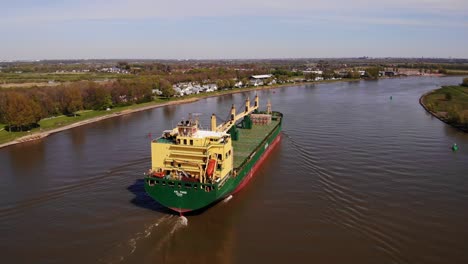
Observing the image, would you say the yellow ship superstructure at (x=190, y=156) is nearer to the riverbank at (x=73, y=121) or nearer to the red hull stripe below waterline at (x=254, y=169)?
the red hull stripe below waterline at (x=254, y=169)

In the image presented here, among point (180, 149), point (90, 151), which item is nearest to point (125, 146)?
point (90, 151)

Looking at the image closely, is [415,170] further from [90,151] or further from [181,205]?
[90,151]

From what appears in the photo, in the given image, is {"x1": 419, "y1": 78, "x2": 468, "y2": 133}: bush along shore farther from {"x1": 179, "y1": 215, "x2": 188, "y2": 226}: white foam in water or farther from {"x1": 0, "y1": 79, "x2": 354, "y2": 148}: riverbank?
{"x1": 0, "y1": 79, "x2": 354, "y2": 148}: riverbank

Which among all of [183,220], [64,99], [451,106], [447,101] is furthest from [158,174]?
[447,101]

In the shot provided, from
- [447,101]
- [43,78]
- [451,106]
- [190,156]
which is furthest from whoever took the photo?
[43,78]

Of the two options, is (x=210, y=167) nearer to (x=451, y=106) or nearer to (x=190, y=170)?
(x=190, y=170)

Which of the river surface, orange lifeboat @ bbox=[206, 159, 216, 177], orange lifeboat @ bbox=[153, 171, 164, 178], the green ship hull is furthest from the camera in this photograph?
orange lifeboat @ bbox=[153, 171, 164, 178]

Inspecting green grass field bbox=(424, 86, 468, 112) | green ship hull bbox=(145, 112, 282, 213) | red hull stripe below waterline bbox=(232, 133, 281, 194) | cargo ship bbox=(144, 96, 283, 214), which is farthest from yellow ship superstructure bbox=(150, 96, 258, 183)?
green grass field bbox=(424, 86, 468, 112)
